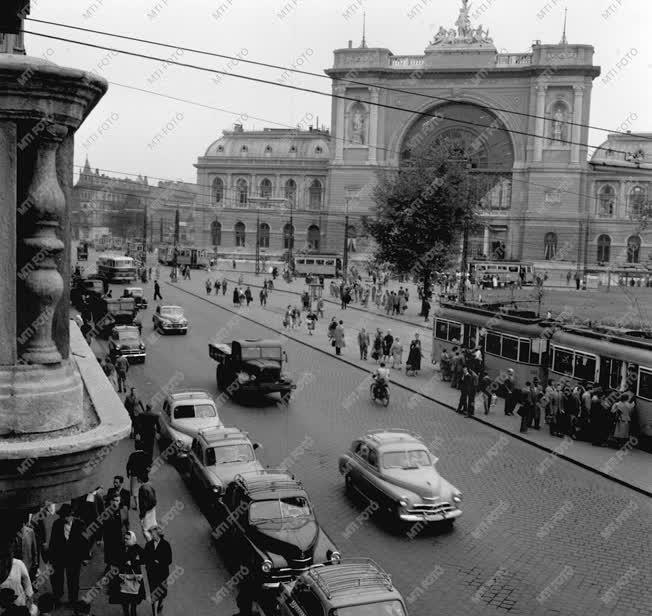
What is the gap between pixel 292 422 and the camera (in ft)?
69.3

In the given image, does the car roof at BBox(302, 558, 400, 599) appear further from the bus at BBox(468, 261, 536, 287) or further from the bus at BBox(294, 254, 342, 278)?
the bus at BBox(294, 254, 342, 278)

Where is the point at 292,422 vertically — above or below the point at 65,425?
below

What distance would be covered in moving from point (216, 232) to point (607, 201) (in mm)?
47756

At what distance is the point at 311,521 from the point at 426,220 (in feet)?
120

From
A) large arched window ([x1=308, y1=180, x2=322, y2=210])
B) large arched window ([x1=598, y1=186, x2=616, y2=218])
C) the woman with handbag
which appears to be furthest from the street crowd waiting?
large arched window ([x1=308, y1=180, x2=322, y2=210])

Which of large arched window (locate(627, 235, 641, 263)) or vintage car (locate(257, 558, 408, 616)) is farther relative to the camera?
large arched window (locate(627, 235, 641, 263))

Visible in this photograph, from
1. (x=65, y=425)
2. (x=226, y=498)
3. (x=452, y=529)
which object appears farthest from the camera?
(x=452, y=529)

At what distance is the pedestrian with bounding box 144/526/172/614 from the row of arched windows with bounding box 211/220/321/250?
86.3 meters

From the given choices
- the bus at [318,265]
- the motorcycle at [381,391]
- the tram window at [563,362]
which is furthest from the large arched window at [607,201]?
the motorcycle at [381,391]

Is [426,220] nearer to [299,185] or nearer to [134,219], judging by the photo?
→ [299,185]

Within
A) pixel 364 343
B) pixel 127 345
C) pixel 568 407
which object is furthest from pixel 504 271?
pixel 568 407

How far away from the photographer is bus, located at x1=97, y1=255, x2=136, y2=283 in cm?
6241

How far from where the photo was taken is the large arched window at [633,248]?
280 feet

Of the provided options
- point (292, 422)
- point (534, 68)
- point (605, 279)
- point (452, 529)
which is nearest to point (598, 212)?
point (605, 279)
